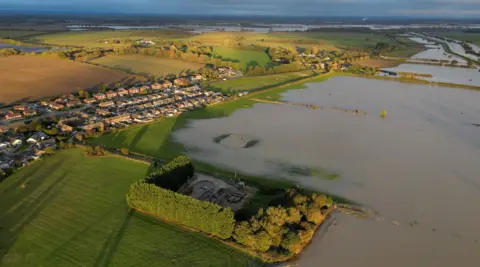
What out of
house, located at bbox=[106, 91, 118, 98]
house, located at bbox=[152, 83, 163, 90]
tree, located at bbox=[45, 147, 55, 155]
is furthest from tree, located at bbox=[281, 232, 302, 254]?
house, located at bbox=[152, 83, 163, 90]

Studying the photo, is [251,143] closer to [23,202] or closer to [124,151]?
[124,151]

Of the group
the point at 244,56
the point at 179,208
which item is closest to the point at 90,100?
the point at 179,208

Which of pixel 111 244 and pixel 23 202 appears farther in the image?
pixel 23 202

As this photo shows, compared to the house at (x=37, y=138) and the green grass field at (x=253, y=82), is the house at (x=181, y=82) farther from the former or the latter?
the house at (x=37, y=138)

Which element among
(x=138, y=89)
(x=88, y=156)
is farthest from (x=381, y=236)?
(x=138, y=89)

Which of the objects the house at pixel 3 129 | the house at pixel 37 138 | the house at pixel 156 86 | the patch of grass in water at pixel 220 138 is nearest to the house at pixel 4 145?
the house at pixel 37 138
